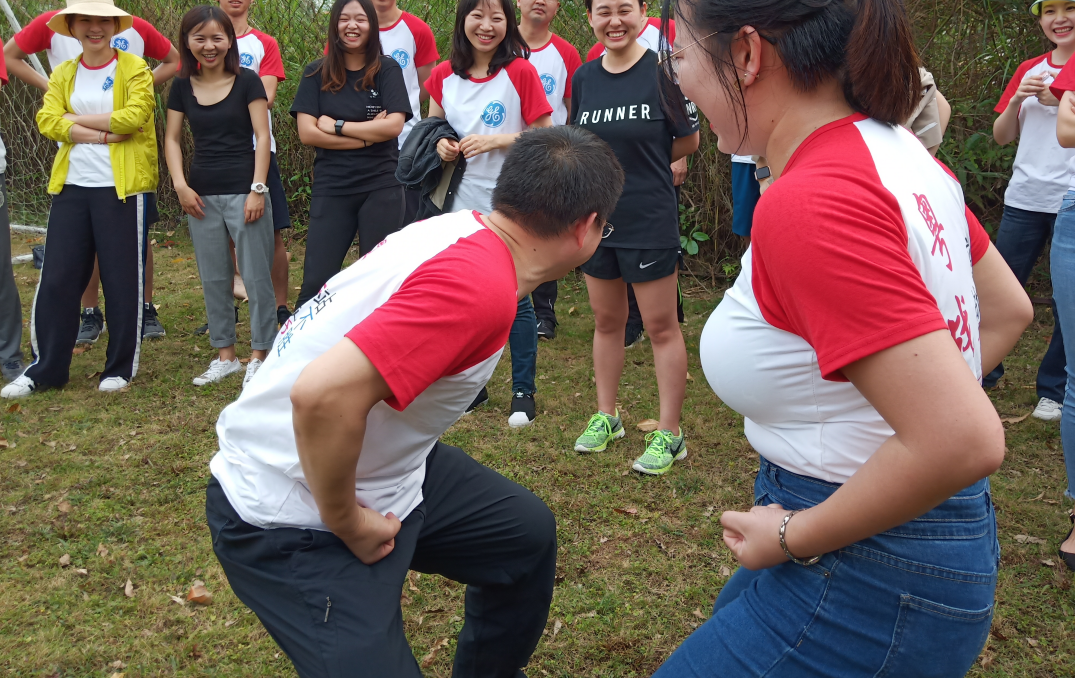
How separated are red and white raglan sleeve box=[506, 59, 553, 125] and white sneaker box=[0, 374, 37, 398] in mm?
3304

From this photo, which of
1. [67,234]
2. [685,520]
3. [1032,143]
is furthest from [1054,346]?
[67,234]

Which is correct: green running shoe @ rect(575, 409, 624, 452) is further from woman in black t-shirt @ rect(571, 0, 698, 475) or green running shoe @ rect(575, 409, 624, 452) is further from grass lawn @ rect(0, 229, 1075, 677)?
woman in black t-shirt @ rect(571, 0, 698, 475)

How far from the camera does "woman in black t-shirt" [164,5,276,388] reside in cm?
520

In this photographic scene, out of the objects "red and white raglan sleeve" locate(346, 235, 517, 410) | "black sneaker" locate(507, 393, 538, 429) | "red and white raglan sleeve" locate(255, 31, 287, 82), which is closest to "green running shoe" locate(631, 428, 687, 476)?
"black sneaker" locate(507, 393, 538, 429)

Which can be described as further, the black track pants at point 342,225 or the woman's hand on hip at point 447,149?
the black track pants at point 342,225

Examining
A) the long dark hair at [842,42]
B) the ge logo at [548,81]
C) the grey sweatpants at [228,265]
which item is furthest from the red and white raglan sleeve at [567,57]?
the long dark hair at [842,42]

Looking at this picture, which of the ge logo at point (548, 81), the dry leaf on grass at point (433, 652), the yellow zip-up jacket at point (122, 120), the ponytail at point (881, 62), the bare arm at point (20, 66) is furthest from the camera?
the bare arm at point (20, 66)

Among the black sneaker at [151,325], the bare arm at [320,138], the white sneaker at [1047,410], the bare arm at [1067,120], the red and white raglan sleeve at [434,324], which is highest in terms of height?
the red and white raglan sleeve at [434,324]

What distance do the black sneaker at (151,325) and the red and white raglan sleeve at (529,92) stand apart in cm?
326

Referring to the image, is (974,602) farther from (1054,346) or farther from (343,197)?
(343,197)

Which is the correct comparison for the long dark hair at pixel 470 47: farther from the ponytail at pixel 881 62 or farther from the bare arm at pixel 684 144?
the ponytail at pixel 881 62

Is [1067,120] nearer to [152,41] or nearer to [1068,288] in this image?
[1068,288]

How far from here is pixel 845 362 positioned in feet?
3.47

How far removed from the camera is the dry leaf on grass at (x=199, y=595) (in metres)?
3.07
